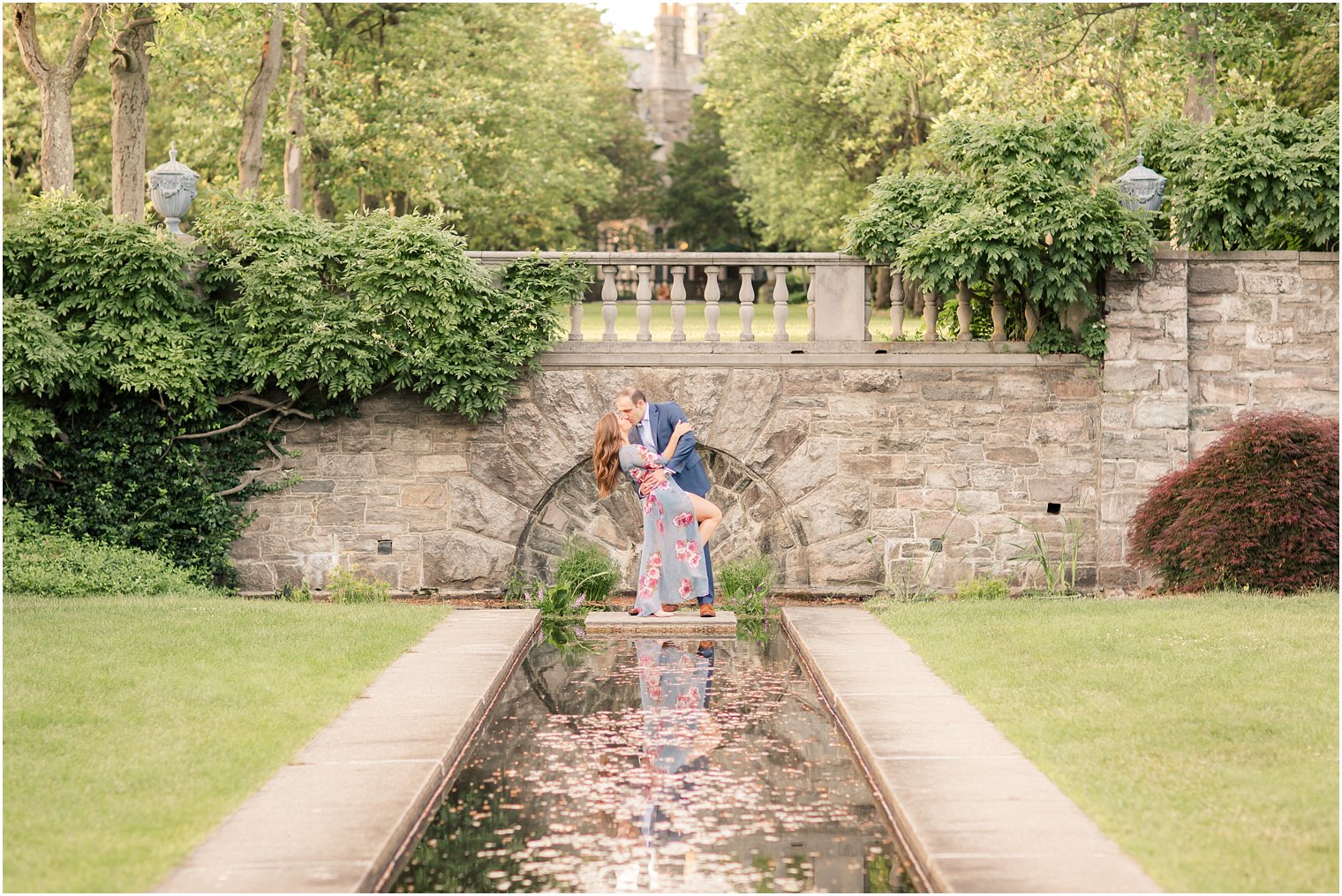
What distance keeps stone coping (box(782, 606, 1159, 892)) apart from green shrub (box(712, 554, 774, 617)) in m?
3.30

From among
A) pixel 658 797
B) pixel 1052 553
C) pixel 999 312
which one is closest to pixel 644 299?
pixel 999 312

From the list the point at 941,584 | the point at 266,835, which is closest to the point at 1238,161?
the point at 941,584

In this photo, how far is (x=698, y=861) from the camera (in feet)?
20.5

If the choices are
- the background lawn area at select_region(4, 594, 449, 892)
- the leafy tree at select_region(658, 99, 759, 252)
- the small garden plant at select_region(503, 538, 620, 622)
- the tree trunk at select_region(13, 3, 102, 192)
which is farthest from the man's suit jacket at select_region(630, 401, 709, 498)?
the leafy tree at select_region(658, 99, 759, 252)

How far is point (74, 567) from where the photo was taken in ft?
44.6

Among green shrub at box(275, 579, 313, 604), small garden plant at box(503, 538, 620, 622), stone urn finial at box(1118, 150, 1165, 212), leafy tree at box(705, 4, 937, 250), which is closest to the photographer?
small garden plant at box(503, 538, 620, 622)

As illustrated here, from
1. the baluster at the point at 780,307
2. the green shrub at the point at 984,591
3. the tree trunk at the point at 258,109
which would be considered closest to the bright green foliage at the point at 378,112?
the tree trunk at the point at 258,109

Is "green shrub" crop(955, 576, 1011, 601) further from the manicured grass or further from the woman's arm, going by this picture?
the woman's arm

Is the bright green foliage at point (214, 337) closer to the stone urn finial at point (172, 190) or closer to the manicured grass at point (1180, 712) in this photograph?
the stone urn finial at point (172, 190)

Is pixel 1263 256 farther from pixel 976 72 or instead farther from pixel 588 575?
pixel 976 72

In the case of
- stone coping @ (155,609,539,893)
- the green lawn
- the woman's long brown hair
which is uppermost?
the green lawn

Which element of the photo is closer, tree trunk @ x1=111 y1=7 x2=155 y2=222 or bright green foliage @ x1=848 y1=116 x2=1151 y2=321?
bright green foliage @ x1=848 y1=116 x2=1151 y2=321

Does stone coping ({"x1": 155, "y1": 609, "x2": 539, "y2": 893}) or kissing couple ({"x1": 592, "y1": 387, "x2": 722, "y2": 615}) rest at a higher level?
kissing couple ({"x1": 592, "y1": 387, "x2": 722, "y2": 615})

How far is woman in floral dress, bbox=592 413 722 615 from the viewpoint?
12.7 metres
